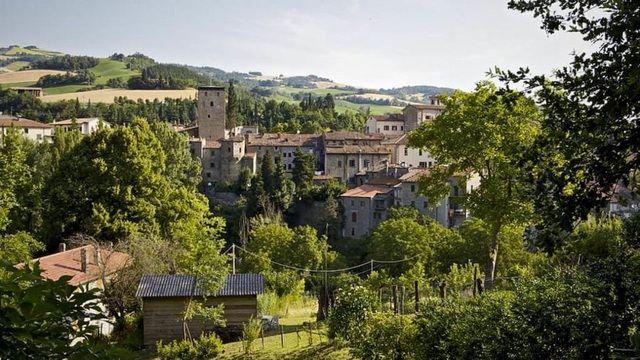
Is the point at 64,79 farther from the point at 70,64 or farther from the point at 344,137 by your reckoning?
the point at 344,137

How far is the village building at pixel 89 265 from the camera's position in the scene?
20.7 meters

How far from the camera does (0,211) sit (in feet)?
70.4

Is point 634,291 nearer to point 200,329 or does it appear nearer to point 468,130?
point 468,130

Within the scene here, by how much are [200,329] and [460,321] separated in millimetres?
11560

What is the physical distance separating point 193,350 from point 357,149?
2231 inches

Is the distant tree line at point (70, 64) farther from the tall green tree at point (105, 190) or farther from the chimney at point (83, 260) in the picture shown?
the chimney at point (83, 260)

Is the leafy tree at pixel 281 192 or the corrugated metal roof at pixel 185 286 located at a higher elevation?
the corrugated metal roof at pixel 185 286

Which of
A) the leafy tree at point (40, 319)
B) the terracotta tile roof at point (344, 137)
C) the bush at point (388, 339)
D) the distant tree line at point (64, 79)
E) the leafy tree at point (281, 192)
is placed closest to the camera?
the leafy tree at point (40, 319)

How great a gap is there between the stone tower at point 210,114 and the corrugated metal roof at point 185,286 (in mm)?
62739

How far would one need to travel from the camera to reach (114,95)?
127 metres

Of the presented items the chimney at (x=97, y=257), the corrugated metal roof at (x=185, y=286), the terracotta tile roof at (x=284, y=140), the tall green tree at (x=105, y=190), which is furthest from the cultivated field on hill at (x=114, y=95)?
the corrugated metal roof at (x=185, y=286)

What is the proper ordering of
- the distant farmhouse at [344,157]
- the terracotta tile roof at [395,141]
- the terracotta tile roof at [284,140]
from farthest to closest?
the terracotta tile roof at [284,140]
the terracotta tile roof at [395,141]
the distant farmhouse at [344,157]

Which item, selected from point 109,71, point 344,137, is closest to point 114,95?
point 109,71

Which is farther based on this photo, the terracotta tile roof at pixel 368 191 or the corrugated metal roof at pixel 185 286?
the terracotta tile roof at pixel 368 191
